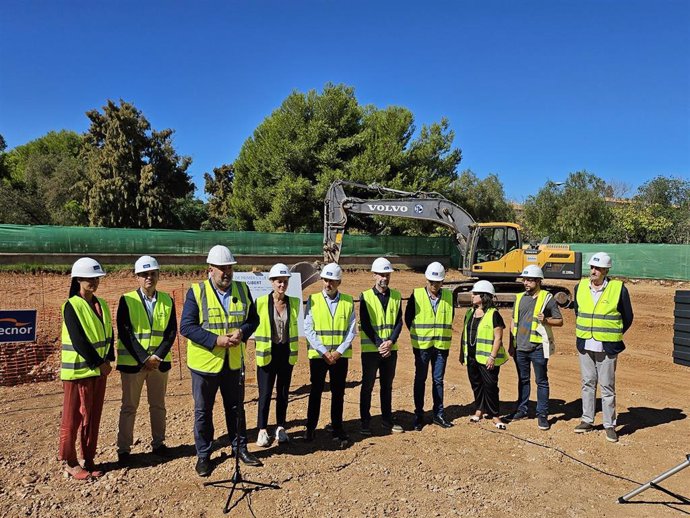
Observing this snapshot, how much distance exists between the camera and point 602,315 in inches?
219

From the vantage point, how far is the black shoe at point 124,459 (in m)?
4.66

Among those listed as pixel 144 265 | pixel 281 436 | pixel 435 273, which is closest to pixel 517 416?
pixel 435 273

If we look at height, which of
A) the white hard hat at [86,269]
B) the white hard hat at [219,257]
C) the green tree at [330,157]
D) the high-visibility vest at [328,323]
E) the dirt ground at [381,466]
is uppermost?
the green tree at [330,157]

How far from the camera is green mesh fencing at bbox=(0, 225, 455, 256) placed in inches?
830

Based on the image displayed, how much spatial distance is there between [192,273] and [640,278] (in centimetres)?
2213

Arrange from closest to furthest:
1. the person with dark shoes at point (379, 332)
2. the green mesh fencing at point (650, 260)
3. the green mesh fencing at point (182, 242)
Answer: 1. the person with dark shoes at point (379, 332)
2. the green mesh fencing at point (182, 242)
3. the green mesh fencing at point (650, 260)

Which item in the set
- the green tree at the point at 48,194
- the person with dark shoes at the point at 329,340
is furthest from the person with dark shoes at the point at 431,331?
the green tree at the point at 48,194

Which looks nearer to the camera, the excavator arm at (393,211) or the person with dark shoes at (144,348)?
the person with dark shoes at (144,348)

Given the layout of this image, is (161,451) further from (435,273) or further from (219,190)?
(219,190)

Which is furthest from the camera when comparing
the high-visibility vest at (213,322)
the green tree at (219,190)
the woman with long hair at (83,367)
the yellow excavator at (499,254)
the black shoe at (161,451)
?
the green tree at (219,190)

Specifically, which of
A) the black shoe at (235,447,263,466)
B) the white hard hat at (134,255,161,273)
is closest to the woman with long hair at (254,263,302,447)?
the black shoe at (235,447,263,466)

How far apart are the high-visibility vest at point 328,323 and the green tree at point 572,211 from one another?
34.7m

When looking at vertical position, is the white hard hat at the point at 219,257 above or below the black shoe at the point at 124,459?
above

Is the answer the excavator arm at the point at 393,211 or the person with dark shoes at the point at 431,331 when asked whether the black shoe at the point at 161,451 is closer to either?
the person with dark shoes at the point at 431,331
